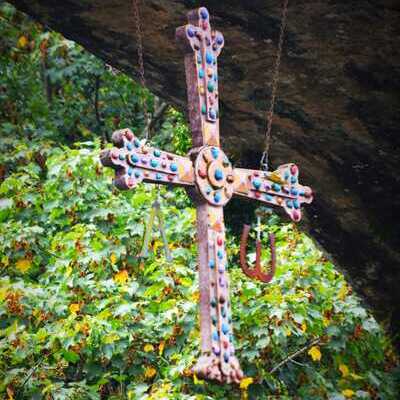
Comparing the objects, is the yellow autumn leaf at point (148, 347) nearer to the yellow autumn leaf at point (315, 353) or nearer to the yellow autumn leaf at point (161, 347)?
the yellow autumn leaf at point (161, 347)

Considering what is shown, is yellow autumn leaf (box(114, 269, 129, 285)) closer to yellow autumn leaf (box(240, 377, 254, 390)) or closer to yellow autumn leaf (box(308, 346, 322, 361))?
yellow autumn leaf (box(240, 377, 254, 390))

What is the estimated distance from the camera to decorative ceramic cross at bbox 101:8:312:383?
337 cm

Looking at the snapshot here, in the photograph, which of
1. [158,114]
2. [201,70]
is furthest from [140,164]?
[158,114]

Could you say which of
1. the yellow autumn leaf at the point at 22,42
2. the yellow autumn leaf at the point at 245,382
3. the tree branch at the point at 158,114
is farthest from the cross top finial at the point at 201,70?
the yellow autumn leaf at the point at 22,42

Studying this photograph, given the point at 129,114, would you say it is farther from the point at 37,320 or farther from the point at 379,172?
the point at 379,172

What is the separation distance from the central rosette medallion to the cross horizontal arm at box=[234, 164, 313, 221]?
10 centimetres

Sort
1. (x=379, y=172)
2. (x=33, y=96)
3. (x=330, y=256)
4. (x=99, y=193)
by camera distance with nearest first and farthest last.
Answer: (x=379, y=172) → (x=330, y=256) → (x=99, y=193) → (x=33, y=96)

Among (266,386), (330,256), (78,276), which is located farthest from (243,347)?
(78,276)

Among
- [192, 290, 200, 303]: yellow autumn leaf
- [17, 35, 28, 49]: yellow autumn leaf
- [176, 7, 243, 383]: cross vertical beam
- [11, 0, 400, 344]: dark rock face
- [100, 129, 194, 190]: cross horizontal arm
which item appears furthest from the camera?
[17, 35, 28, 49]: yellow autumn leaf

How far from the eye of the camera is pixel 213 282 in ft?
11.5

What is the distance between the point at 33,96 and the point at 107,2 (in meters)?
6.30

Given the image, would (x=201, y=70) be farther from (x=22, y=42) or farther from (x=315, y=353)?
(x=22, y=42)

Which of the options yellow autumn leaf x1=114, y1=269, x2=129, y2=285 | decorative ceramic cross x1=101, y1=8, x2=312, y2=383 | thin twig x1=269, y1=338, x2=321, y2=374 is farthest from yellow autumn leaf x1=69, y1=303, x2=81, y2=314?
decorative ceramic cross x1=101, y1=8, x2=312, y2=383

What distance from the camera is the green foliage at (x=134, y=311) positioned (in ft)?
18.2
